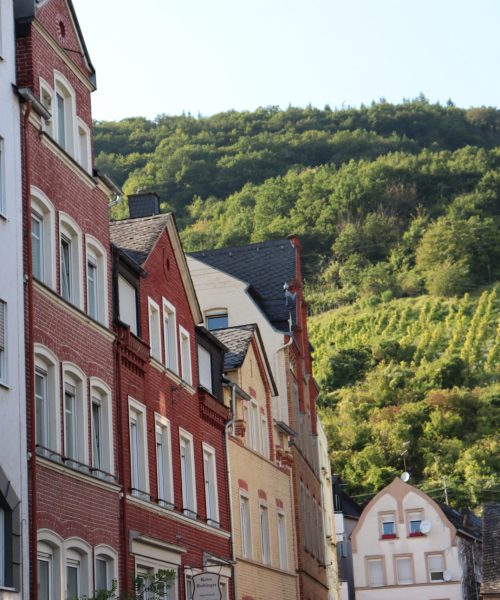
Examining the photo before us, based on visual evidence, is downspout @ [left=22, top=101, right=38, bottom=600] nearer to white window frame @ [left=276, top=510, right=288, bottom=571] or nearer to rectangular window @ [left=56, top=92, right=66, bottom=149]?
rectangular window @ [left=56, top=92, right=66, bottom=149]

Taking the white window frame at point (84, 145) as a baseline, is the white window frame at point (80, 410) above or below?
below

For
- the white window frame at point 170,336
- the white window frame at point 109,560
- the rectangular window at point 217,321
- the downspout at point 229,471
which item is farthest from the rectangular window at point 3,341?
the rectangular window at point 217,321

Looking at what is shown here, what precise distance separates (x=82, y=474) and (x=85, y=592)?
208 centimetres

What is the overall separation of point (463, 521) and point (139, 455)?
60.4 m

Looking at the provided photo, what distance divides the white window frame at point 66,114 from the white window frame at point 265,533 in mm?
17391

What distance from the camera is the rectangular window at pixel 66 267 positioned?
2394 centimetres

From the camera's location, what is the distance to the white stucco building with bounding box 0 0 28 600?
19578mm

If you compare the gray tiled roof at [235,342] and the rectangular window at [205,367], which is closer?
the rectangular window at [205,367]

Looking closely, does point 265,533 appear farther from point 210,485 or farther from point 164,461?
point 164,461

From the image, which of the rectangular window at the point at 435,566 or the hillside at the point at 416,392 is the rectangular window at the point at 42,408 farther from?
the hillside at the point at 416,392

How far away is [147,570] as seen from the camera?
26.7 metres

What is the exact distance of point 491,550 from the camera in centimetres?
5566

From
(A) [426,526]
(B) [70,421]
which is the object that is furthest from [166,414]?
(A) [426,526]

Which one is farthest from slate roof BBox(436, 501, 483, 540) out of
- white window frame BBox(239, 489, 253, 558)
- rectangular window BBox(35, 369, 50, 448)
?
rectangular window BBox(35, 369, 50, 448)
